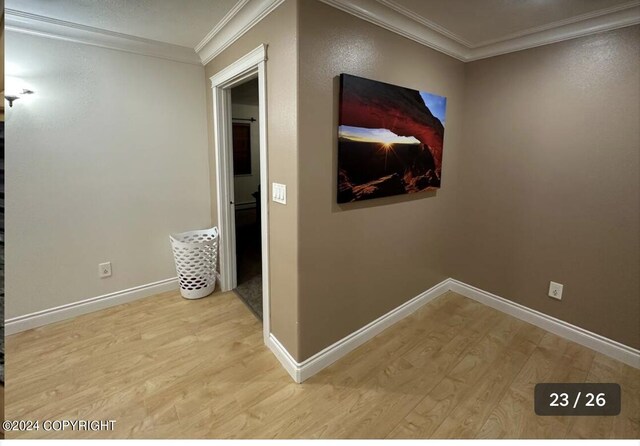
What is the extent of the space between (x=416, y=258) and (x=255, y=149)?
14.9ft

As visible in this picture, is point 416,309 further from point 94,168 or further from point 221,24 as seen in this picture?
point 94,168

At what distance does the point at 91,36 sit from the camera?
89.7 inches

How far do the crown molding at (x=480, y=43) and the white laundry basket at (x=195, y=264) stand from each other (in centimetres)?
212

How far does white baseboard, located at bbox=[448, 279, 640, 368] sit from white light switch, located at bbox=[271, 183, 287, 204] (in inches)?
80.3

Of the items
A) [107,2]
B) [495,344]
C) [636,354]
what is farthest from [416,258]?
[107,2]

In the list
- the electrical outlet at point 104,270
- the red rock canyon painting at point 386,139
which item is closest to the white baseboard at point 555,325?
the red rock canyon painting at point 386,139

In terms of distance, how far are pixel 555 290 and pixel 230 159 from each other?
2.90m

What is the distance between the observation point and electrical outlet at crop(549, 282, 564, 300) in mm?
2316

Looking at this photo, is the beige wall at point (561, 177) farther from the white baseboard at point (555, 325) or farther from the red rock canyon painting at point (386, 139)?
the red rock canyon painting at point (386, 139)

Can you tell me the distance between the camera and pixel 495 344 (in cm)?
222

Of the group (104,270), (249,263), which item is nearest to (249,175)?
(249,263)

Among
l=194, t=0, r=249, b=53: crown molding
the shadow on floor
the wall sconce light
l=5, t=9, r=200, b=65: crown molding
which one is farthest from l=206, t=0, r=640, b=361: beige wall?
the wall sconce light

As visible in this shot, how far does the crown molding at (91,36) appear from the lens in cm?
204

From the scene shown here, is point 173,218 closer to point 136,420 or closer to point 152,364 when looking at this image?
point 152,364
